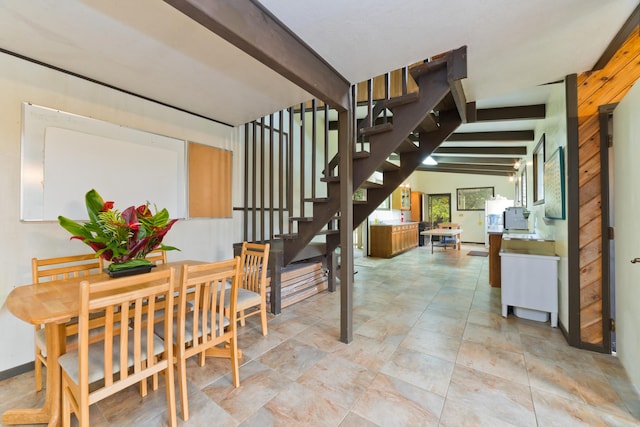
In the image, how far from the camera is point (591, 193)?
2266mm

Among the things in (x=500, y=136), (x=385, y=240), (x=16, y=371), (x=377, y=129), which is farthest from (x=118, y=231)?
(x=385, y=240)

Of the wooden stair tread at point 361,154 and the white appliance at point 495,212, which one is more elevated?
the wooden stair tread at point 361,154

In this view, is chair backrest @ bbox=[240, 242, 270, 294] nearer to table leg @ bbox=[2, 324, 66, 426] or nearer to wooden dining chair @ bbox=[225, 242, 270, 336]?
wooden dining chair @ bbox=[225, 242, 270, 336]

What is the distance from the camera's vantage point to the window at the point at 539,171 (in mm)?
3557

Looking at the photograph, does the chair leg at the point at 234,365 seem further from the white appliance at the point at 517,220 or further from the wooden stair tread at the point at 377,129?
the white appliance at the point at 517,220

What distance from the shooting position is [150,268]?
2.12m

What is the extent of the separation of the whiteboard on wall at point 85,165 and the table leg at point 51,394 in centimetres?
132

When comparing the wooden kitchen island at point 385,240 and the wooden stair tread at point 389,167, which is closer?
the wooden stair tread at point 389,167

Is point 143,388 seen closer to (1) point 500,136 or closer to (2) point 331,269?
(2) point 331,269

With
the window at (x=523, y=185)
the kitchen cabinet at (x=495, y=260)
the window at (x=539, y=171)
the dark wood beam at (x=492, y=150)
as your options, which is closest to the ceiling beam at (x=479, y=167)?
the window at (x=523, y=185)

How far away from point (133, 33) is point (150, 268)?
1712 mm

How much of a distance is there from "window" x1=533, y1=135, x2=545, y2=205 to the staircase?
1482mm

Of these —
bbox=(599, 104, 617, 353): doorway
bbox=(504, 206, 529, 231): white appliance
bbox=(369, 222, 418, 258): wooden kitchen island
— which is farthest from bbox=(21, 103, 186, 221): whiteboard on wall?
bbox=(504, 206, 529, 231): white appliance

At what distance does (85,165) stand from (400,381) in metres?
3.27
